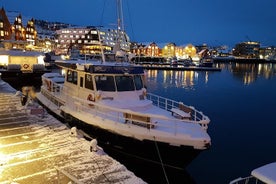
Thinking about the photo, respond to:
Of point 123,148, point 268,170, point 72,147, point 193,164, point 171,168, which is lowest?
point 193,164

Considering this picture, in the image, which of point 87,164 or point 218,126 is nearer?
point 87,164

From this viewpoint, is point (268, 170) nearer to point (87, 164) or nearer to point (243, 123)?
point (87, 164)

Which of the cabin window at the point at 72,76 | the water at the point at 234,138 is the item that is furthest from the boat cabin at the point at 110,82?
the water at the point at 234,138

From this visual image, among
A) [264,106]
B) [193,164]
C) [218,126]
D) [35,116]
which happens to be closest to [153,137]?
[193,164]

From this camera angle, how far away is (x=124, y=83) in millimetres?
13594

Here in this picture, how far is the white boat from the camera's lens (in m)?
10.4

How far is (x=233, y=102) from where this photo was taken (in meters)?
33.9

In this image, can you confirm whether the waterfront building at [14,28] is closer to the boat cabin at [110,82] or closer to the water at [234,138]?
the water at [234,138]

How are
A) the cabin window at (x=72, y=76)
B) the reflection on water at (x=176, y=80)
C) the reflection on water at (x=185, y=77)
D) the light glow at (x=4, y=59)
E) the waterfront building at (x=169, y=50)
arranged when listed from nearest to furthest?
1. the cabin window at (x=72, y=76)
2. the light glow at (x=4, y=59)
3. the reflection on water at (x=176, y=80)
4. the reflection on water at (x=185, y=77)
5. the waterfront building at (x=169, y=50)

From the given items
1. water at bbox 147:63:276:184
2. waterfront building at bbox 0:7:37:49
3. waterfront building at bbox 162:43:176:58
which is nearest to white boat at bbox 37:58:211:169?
water at bbox 147:63:276:184

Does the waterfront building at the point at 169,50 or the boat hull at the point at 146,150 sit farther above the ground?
the waterfront building at the point at 169,50

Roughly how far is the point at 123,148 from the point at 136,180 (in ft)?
14.2

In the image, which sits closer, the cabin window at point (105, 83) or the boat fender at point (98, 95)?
the boat fender at point (98, 95)

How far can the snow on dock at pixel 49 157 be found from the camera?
7.03m
